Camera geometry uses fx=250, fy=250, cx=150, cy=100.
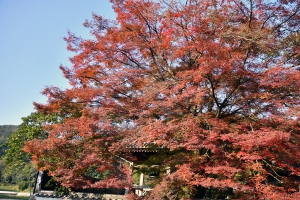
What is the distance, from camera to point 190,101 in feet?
28.0

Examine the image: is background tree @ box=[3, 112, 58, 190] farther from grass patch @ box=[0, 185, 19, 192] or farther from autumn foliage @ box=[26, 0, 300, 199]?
grass patch @ box=[0, 185, 19, 192]

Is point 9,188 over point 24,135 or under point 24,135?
under

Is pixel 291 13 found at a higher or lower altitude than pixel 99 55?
higher

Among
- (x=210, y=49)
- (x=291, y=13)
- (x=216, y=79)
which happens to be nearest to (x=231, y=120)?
(x=216, y=79)

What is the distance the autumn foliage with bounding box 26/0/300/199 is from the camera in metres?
7.40

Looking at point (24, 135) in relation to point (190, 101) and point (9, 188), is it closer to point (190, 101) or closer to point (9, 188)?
point (190, 101)

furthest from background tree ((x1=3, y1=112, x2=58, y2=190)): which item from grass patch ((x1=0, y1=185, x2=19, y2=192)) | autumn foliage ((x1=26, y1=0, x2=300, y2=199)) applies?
grass patch ((x1=0, y1=185, x2=19, y2=192))

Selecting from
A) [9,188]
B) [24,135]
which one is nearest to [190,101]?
[24,135]

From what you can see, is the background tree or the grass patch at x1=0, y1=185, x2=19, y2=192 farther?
the grass patch at x1=0, y1=185, x2=19, y2=192

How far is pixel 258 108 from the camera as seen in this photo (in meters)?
8.16

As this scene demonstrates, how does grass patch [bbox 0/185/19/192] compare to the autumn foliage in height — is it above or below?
below

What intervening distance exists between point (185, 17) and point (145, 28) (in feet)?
5.28

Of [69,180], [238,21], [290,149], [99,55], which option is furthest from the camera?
[99,55]

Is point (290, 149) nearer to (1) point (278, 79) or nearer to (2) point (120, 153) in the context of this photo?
(1) point (278, 79)
